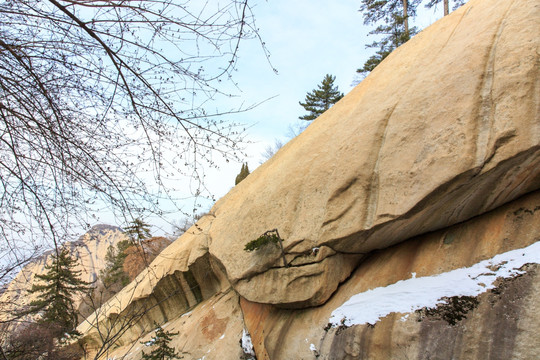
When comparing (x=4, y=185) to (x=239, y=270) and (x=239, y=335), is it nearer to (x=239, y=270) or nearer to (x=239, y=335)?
(x=239, y=270)

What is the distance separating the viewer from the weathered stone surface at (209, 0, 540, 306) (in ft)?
13.0

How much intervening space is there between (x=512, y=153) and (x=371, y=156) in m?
1.88

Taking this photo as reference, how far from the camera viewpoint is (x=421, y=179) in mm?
4336

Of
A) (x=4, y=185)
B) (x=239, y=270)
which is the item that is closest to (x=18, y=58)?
(x=4, y=185)

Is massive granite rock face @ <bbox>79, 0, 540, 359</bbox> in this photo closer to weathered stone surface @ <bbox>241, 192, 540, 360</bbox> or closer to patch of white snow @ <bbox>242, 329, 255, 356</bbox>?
weathered stone surface @ <bbox>241, 192, 540, 360</bbox>

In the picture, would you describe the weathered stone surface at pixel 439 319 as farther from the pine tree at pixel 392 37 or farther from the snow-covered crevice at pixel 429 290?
the pine tree at pixel 392 37

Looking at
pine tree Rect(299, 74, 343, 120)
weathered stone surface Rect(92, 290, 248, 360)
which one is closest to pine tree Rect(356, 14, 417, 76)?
pine tree Rect(299, 74, 343, 120)

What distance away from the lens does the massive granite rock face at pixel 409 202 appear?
3807 millimetres

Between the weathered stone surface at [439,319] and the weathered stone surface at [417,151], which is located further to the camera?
the weathered stone surface at [417,151]

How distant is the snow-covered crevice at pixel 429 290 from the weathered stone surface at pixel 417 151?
78 centimetres

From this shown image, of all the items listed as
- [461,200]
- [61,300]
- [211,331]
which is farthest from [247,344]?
[461,200]

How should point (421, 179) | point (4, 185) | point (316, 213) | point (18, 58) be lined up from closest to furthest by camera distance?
point (18, 58)
point (4, 185)
point (421, 179)
point (316, 213)

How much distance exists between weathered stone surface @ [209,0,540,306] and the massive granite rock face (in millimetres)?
21

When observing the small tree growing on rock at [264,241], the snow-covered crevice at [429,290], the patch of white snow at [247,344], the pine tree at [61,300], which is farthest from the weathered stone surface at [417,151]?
the pine tree at [61,300]
